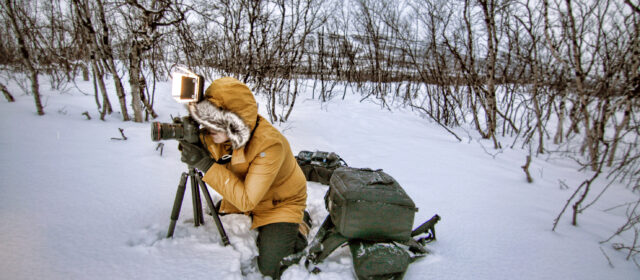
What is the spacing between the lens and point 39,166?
7.34 feet

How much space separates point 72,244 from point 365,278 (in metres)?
1.61

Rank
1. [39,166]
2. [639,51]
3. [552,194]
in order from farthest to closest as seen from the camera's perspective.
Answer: [639,51] → [552,194] → [39,166]

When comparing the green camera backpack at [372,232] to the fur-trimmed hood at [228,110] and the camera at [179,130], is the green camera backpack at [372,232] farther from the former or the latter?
the camera at [179,130]

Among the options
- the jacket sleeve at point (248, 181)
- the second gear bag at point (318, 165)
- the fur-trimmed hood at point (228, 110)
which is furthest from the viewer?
the second gear bag at point (318, 165)

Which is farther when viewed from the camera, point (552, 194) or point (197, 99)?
point (552, 194)

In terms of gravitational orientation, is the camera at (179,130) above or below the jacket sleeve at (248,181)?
above

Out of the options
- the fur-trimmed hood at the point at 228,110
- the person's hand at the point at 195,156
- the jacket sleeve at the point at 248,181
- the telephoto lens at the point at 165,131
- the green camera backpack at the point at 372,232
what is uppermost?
the fur-trimmed hood at the point at 228,110

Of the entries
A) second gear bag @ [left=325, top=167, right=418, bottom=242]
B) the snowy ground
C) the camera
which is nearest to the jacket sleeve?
the camera

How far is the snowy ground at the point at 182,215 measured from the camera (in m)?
1.47

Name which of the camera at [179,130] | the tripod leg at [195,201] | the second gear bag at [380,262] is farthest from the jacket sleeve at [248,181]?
the second gear bag at [380,262]

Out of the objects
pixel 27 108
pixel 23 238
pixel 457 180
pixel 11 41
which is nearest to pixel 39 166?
pixel 23 238

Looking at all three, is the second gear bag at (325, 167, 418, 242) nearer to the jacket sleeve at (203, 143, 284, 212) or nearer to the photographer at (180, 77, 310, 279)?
the photographer at (180, 77, 310, 279)

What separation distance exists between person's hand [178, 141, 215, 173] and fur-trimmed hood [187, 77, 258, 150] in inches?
5.8

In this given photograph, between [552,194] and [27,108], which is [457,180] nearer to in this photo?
[552,194]
